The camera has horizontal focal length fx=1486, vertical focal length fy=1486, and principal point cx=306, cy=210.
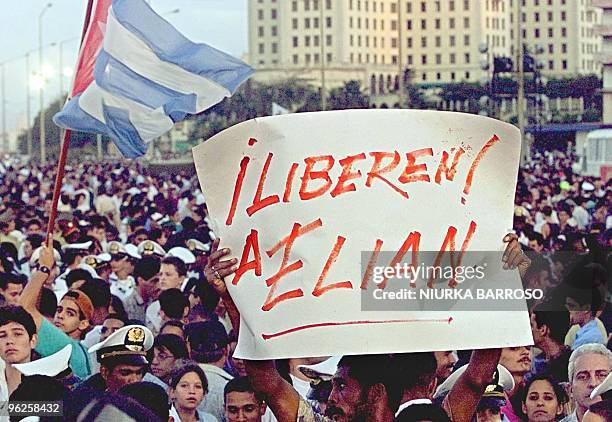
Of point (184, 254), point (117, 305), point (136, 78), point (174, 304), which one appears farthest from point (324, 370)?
point (184, 254)

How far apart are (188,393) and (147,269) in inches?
151

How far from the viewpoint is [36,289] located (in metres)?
7.23

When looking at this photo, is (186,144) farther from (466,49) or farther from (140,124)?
(140,124)

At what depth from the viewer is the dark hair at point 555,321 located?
740cm

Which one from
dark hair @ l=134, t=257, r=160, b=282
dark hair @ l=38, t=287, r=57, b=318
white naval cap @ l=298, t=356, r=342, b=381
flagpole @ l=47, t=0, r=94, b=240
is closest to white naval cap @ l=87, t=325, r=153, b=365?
white naval cap @ l=298, t=356, r=342, b=381

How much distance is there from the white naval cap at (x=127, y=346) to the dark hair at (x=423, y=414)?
2.28 metres

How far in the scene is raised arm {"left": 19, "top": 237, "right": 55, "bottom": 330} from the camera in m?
7.03

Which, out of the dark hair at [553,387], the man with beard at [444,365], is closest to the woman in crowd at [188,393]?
the man with beard at [444,365]

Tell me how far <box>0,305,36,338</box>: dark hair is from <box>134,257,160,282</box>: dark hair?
11.3 ft

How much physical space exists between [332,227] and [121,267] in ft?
22.5

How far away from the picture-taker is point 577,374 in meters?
5.77

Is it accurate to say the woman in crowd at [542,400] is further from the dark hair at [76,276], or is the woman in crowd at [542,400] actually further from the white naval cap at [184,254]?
the white naval cap at [184,254]

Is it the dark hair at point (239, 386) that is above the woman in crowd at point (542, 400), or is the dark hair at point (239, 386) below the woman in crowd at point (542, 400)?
above

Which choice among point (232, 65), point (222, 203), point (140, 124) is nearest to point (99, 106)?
point (140, 124)
